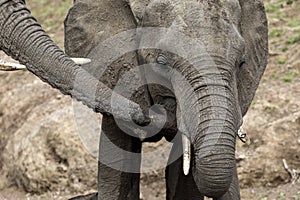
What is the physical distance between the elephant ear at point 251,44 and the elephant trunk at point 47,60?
0.66m

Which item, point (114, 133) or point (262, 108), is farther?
point (262, 108)

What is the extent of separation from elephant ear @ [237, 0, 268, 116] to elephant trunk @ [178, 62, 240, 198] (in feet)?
1.54

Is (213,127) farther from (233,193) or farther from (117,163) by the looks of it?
(117,163)

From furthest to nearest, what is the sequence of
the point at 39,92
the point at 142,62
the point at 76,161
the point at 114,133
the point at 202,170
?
the point at 39,92 → the point at 76,161 → the point at 114,133 → the point at 142,62 → the point at 202,170

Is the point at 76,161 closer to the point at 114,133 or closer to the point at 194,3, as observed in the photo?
the point at 114,133

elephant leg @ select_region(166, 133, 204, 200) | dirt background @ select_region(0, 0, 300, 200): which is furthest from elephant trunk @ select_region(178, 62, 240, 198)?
dirt background @ select_region(0, 0, 300, 200)

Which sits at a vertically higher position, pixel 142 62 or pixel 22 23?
pixel 22 23

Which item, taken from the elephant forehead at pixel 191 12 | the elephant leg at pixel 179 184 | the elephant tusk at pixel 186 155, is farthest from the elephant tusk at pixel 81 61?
the elephant leg at pixel 179 184

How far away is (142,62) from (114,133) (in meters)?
0.50

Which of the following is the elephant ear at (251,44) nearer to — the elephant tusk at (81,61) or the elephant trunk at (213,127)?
the elephant trunk at (213,127)

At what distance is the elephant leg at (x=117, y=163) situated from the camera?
3.36 meters

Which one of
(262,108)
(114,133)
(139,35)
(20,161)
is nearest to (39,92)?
(20,161)

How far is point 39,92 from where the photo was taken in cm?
603

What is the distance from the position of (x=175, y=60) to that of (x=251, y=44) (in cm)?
51
